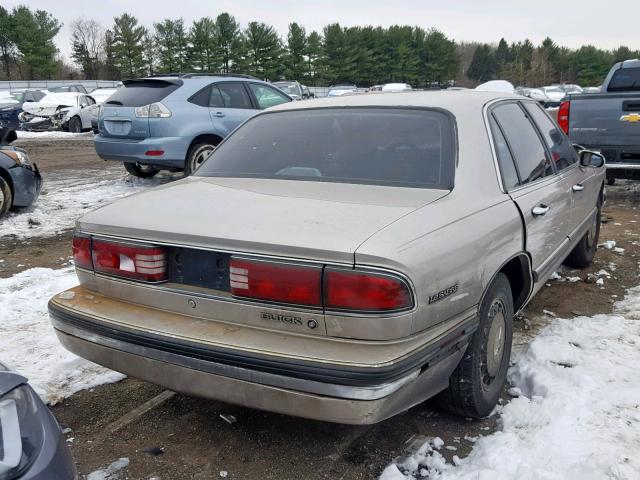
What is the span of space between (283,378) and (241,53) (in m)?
65.1

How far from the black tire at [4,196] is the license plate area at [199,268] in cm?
562

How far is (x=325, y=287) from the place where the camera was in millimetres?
2236

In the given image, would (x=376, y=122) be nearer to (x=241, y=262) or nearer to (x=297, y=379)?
(x=241, y=262)

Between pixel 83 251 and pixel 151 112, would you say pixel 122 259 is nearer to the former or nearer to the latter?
pixel 83 251

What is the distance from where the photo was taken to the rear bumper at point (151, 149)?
8703 millimetres

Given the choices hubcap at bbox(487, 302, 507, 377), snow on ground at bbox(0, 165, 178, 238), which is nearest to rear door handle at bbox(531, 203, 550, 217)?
hubcap at bbox(487, 302, 507, 377)

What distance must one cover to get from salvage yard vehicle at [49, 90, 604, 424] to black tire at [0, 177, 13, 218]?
4778mm

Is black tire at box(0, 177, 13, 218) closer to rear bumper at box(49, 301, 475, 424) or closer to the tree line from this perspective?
rear bumper at box(49, 301, 475, 424)

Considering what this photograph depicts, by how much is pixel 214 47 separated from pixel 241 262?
64.5 metres

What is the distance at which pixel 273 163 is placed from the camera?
3.34 metres

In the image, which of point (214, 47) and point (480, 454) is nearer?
point (480, 454)

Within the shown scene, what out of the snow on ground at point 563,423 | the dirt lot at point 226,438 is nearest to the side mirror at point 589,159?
the snow on ground at point 563,423

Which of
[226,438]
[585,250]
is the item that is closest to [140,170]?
[585,250]

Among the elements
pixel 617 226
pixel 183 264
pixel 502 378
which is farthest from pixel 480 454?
pixel 617 226
